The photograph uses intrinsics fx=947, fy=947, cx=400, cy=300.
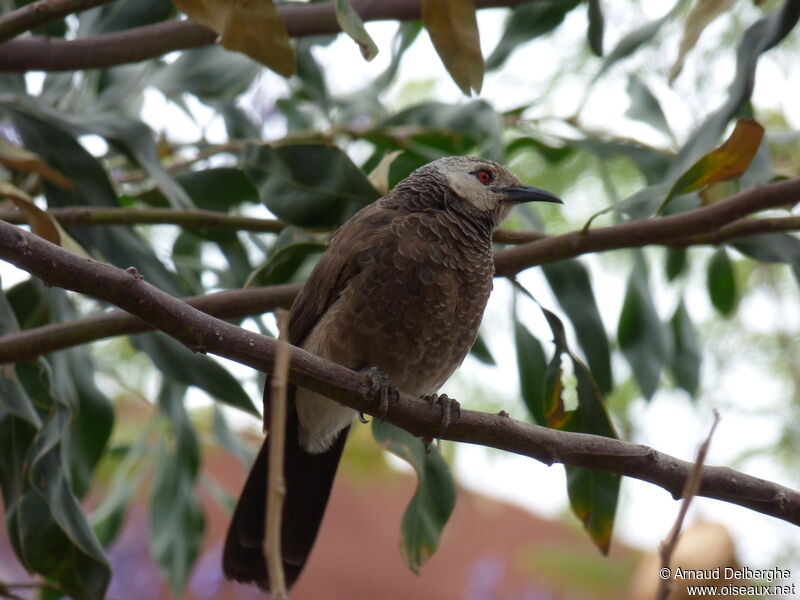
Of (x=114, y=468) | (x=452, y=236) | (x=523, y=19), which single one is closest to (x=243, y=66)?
(x=523, y=19)

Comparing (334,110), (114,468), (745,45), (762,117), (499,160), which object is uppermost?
(762,117)

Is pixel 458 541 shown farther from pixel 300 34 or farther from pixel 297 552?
pixel 300 34

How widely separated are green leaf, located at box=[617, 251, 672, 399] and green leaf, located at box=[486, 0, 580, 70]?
3.33 feet

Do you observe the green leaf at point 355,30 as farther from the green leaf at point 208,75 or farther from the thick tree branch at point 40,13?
the green leaf at point 208,75

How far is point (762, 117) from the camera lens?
231 inches

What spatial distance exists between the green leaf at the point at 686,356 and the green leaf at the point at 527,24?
1352 millimetres

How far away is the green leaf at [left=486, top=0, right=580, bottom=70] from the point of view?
3.94 metres

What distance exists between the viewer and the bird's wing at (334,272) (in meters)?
3.04

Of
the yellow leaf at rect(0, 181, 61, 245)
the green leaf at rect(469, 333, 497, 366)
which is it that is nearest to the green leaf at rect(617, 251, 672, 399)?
the green leaf at rect(469, 333, 497, 366)

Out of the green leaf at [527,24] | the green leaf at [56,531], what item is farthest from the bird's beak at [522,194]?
the green leaf at [56,531]

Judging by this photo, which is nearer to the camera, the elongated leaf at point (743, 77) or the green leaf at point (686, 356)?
the elongated leaf at point (743, 77)

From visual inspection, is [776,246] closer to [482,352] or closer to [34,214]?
[482,352]

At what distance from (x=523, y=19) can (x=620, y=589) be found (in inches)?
155

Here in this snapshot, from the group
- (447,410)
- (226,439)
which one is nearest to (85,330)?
(447,410)
